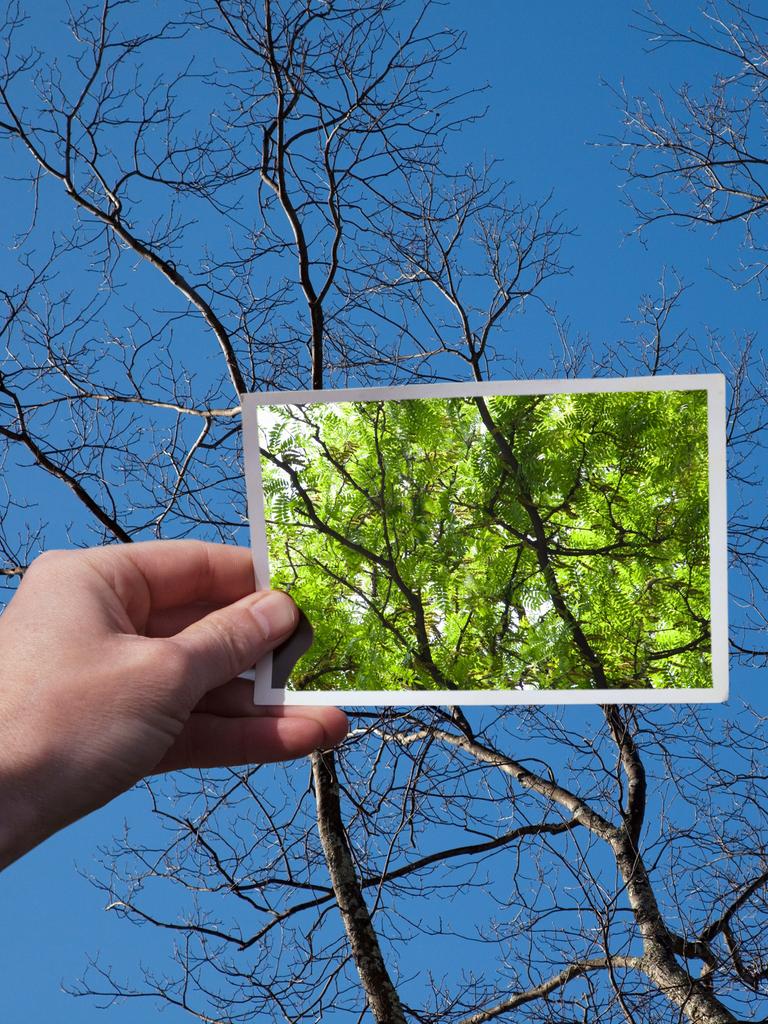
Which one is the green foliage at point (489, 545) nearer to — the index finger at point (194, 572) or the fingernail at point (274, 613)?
the fingernail at point (274, 613)

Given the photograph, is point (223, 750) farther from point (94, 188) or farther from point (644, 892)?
point (94, 188)

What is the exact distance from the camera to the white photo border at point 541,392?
1473 mm

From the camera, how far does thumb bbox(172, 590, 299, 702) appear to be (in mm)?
1535

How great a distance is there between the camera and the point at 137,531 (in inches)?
151

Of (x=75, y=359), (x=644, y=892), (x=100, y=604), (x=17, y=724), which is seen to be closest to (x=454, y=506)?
(x=100, y=604)

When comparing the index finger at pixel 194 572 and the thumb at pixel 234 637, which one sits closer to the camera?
the thumb at pixel 234 637

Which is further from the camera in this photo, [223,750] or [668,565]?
[223,750]

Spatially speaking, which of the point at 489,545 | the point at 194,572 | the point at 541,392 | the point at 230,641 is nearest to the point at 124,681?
the point at 230,641

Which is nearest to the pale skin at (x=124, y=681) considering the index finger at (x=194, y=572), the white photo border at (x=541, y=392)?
the index finger at (x=194, y=572)

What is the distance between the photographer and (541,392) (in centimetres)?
150

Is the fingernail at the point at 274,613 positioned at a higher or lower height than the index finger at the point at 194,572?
lower

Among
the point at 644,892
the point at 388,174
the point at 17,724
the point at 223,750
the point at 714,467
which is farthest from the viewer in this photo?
the point at 388,174

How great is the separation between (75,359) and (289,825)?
6.66ft

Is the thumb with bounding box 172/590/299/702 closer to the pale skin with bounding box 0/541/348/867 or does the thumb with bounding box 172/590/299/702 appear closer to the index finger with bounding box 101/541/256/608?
the pale skin with bounding box 0/541/348/867
